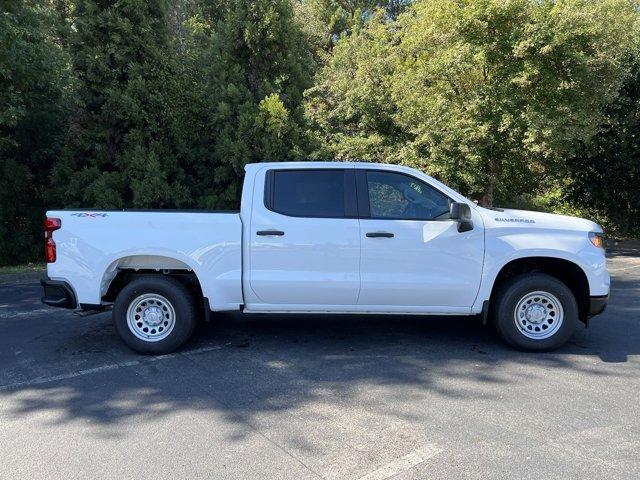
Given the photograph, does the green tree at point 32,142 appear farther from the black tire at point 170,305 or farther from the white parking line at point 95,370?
the white parking line at point 95,370

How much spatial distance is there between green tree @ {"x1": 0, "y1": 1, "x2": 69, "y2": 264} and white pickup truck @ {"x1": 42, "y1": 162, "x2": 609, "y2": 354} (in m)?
7.78

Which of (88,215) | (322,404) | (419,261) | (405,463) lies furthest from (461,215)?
(88,215)

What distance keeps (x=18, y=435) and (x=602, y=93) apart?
12456 millimetres

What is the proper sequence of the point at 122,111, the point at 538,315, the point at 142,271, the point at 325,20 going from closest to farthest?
1. the point at 538,315
2. the point at 142,271
3. the point at 122,111
4. the point at 325,20

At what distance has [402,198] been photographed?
5668mm

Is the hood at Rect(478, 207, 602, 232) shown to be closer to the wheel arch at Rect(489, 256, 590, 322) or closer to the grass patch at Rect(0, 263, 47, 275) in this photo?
the wheel arch at Rect(489, 256, 590, 322)

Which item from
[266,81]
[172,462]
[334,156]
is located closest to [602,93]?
[334,156]

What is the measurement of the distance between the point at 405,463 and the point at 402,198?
2.88 metres

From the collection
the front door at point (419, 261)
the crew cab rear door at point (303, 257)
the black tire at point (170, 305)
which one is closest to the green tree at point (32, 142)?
the black tire at point (170, 305)

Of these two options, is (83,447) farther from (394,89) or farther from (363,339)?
(394,89)

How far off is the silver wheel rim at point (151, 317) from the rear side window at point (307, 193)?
1.53 m

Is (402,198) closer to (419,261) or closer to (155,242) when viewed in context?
(419,261)

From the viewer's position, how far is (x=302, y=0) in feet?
83.5

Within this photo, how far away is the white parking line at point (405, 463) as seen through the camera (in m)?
3.37
